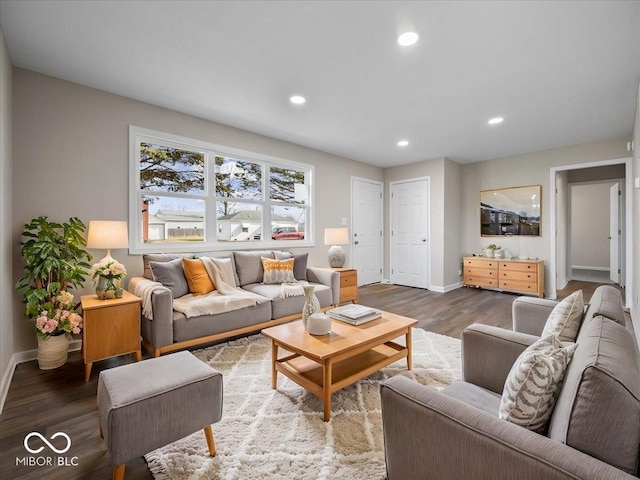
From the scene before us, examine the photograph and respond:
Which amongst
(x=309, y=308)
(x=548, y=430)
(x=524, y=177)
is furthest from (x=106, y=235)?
(x=524, y=177)

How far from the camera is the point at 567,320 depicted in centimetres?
138

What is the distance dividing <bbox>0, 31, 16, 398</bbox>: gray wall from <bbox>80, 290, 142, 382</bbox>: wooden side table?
465 mm

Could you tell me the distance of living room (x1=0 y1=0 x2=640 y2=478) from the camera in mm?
2031

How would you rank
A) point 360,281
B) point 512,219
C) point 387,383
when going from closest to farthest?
1. point 387,383
2. point 512,219
3. point 360,281

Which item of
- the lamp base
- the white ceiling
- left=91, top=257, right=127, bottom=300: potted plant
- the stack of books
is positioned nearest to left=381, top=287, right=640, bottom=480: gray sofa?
the stack of books

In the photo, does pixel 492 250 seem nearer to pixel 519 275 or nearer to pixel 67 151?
pixel 519 275

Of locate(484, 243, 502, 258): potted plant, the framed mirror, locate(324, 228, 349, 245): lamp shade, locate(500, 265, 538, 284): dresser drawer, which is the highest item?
the framed mirror

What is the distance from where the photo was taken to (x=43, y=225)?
8.17 ft

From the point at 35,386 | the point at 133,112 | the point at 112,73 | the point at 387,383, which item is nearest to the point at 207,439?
the point at 387,383

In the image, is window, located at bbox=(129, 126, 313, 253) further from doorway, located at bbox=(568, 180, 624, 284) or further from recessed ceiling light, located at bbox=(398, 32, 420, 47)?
doorway, located at bbox=(568, 180, 624, 284)

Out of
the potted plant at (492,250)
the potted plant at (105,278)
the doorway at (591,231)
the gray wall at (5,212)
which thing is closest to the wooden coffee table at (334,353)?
the potted plant at (105,278)

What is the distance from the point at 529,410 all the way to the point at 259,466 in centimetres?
122

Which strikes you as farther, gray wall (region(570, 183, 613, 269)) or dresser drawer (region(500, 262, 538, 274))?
gray wall (region(570, 183, 613, 269))

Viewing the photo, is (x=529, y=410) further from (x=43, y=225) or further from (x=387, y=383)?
(x=43, y=225)
